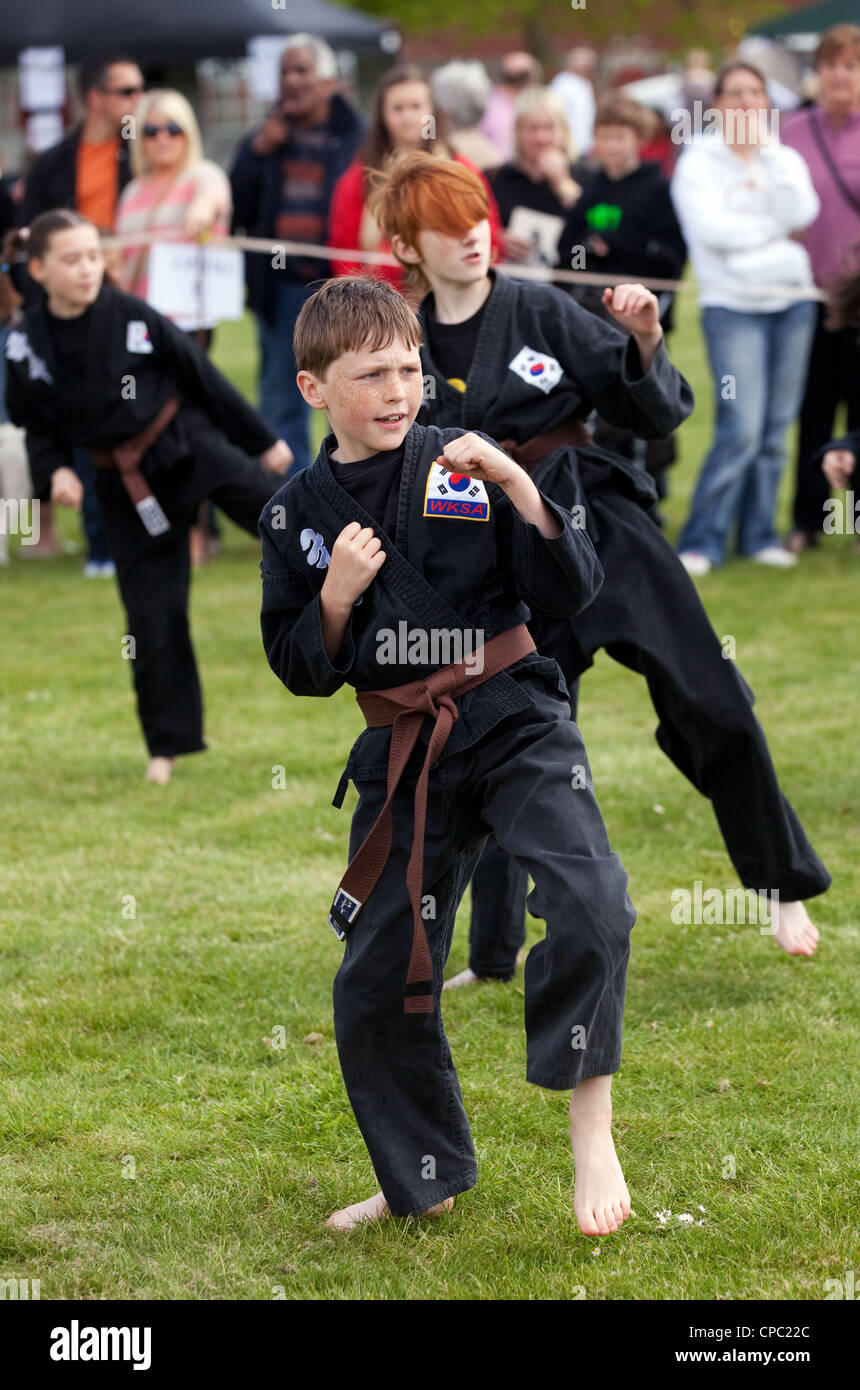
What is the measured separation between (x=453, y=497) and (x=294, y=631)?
37 centimetres

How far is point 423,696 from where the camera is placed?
10.4 feet

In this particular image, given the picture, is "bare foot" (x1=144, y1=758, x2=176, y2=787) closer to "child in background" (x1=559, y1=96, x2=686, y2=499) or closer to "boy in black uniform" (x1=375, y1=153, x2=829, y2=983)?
"boy in black uniform" (x1=375, y1=153, x2=829, y2=983)

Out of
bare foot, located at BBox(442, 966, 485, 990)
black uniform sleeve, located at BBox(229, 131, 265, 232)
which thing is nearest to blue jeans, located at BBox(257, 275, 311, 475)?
black uniform sleeve, located at BBox(229, 131, 265, 232)

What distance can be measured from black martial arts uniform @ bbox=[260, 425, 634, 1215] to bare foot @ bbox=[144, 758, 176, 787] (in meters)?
3.35

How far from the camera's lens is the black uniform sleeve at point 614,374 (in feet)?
13.4

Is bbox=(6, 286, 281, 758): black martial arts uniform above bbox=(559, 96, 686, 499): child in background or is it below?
below

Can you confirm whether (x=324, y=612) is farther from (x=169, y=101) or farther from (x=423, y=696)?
(x=169, y=101)

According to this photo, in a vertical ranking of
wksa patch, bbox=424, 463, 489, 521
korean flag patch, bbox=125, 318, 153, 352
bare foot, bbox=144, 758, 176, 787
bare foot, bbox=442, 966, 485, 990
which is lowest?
bare foot, bbox=144, 758, 176, 787

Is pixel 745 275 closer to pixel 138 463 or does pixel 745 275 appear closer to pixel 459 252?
pixel 138 463

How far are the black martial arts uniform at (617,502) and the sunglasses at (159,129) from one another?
4.89 metres

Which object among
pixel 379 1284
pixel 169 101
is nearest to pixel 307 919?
pixel 379 1284

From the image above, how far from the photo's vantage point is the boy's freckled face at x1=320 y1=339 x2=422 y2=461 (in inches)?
123

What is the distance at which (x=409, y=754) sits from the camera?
10.5 feet

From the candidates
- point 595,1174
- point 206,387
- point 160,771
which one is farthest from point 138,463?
point 595,1174
